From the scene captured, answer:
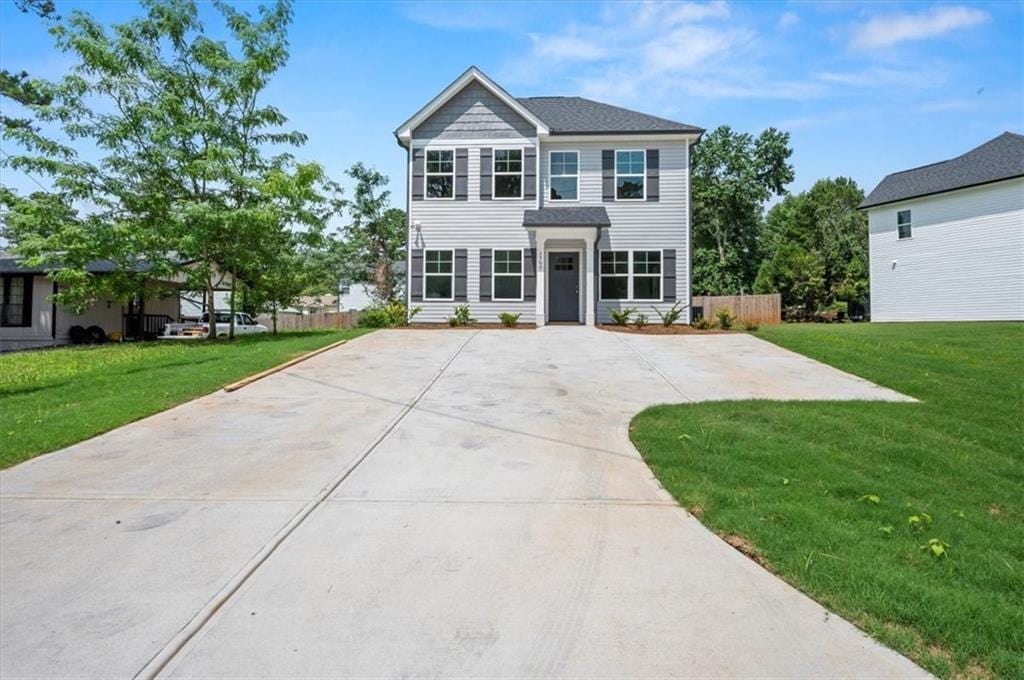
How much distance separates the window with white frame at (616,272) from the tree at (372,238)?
2030cm

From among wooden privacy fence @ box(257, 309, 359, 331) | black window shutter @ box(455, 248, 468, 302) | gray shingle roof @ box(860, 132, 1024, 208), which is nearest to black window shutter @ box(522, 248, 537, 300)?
black window shutter @ box(455, 248, 468, 302)

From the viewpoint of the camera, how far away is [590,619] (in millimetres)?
3264

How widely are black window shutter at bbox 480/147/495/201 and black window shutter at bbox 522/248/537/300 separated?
2.23 metres

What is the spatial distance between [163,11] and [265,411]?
1608cm

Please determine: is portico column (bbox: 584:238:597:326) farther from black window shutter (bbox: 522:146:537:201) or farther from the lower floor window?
black window shutter (bbox: 522:146:537:201)

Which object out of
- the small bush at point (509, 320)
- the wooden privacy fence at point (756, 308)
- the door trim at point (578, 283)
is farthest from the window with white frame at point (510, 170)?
the wooden privacy fence at point (756, 308)

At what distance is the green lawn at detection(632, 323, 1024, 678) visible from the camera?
125 inches

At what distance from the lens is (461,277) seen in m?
20.2

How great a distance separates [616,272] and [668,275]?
5.39 ft

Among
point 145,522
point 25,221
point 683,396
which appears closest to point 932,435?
point 683,396

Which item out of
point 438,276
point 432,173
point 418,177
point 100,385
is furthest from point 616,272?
point 100,385

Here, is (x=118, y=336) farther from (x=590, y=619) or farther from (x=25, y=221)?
(x=590, y=619)

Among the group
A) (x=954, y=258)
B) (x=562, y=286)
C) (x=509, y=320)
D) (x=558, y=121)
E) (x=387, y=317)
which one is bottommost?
(x=509, y=320)

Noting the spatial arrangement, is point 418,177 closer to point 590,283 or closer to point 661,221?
point 590,283
